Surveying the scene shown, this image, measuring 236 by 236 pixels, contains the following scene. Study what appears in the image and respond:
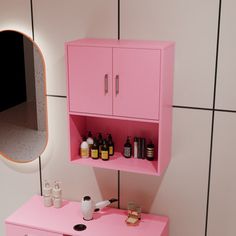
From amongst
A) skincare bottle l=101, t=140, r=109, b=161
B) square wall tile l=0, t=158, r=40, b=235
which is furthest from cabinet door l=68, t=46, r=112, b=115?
square wall tile l=0, t=158, r=40, b=235

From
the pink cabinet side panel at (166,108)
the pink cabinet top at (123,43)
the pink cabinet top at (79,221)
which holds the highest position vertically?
the pink cabinet top at (123,43)

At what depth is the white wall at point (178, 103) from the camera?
3027 mm

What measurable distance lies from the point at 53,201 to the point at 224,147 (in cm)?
143

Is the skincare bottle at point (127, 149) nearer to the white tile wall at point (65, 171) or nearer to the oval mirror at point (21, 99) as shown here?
the white tile wall at point (65, 171)

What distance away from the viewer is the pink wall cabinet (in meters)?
2.89

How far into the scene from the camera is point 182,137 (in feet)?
10.6

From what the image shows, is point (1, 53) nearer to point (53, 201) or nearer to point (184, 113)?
point (53, 201)

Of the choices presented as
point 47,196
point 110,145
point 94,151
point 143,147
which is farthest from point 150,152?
point 47,196

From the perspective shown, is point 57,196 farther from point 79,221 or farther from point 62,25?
point 62,25

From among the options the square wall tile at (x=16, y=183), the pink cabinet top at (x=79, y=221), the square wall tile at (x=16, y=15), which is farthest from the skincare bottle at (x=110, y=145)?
the square wall tile at (x=16, y=15)

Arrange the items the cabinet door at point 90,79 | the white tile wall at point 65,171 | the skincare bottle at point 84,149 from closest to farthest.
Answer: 1. the cabinet door at point 90,79
2. the skincare bottle at point 84,149
3. the white tile wall at point 65,171

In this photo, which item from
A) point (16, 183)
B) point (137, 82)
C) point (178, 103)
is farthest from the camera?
point (16, 183)

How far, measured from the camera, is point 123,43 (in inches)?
119

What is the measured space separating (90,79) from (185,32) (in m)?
0.72
